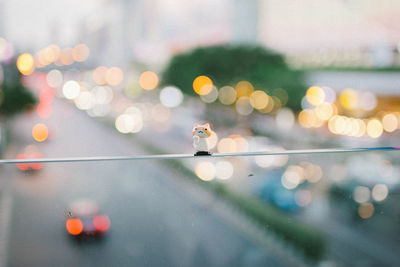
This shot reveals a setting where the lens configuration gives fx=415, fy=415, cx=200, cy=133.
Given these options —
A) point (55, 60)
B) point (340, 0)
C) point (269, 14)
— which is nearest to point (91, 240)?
point (55, 60)

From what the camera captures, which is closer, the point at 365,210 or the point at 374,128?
the point at 365,210

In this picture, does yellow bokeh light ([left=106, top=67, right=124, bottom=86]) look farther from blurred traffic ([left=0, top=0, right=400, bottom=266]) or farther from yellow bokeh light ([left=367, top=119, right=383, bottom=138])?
yellow bokeh light ([left=367, top=119, right=383, bottom=138])

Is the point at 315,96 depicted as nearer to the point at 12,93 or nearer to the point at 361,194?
the point at 361,194

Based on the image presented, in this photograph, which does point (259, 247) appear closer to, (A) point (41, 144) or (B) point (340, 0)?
(A) point (41, 144)

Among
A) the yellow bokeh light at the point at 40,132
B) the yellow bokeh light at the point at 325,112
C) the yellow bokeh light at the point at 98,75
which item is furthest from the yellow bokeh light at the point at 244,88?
the yellow bokeh light at the point at 40,132

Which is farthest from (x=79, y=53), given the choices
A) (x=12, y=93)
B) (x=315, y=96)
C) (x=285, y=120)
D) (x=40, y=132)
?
(x=285, y=120)

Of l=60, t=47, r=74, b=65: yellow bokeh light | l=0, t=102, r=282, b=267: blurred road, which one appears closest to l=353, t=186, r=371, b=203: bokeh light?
l=0, t=102, r=282, b=267: blurred road
